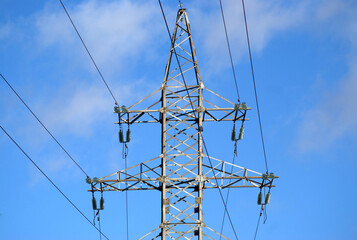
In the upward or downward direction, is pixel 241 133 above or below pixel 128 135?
below

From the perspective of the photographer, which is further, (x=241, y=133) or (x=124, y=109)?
(x=241, y=133)

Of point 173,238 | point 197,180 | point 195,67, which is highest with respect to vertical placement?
point 195,67

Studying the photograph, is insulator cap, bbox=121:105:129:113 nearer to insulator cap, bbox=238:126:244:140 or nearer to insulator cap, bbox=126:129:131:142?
insulator cap, bbox=126:129:131:142

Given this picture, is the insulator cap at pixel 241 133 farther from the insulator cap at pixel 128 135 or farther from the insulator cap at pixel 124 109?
the insulator cap at pixel 124 109

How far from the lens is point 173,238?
2597cm

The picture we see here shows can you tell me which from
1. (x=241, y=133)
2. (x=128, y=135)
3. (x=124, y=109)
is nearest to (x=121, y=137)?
(x=128, y=135)

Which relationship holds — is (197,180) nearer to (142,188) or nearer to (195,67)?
(142,188)

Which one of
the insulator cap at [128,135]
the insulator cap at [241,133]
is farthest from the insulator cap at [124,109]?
the insulator cap at [241,133]

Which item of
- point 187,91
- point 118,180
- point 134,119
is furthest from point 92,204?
point 187,91

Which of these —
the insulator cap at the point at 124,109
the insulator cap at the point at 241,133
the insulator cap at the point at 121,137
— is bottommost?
the insulator cap at the point at 241,133

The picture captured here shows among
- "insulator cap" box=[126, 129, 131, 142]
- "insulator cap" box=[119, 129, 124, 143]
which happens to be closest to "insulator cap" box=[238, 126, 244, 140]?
"insulator cap" box=[126, 129, 131, 142]

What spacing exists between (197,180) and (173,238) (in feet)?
8.06

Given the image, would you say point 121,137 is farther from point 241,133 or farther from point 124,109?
point 241,133

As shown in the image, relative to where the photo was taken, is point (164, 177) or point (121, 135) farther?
point (121, 135)
